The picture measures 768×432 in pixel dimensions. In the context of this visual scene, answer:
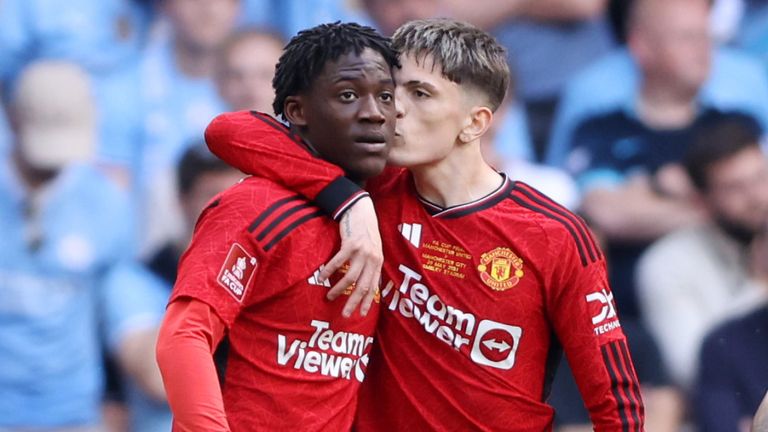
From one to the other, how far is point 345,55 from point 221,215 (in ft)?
1.78

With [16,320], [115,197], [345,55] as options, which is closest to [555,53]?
[115,197]

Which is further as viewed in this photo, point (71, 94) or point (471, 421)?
point (71, 94)

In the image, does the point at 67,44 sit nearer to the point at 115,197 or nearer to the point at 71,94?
the point at 71,94

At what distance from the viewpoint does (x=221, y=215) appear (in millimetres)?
3223

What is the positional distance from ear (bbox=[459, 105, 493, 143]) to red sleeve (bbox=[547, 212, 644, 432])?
41 centimetres

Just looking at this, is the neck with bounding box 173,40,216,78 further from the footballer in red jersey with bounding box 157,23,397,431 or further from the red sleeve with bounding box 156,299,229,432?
the red sleeve with bounding box 156,299,229,432

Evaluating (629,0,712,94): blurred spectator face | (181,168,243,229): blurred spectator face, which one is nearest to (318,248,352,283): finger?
(181,168,243,229): blurred spectator face

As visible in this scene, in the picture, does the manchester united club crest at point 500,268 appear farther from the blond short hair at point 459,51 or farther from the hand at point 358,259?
the blond short hair at point 459,51

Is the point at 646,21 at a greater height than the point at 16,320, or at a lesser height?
greater

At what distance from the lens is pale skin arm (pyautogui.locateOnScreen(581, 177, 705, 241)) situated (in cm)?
674

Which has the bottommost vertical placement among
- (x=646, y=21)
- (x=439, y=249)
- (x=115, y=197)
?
(x=115, y=197)

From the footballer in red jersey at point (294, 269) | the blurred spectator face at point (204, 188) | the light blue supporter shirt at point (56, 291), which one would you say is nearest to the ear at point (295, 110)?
the footballer in red jersey at point (294, 269)

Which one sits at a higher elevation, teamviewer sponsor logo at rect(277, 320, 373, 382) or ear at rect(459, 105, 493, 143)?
ear at rect(459, 105, 493, 143)

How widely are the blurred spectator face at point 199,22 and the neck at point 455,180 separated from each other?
138 inches
